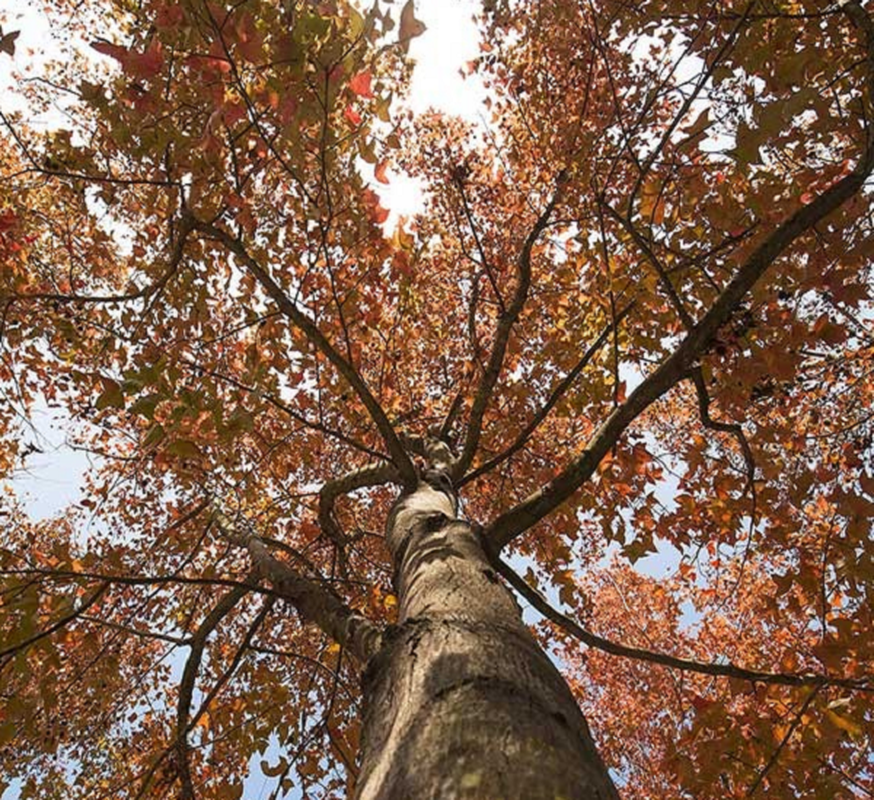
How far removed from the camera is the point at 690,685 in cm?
1181

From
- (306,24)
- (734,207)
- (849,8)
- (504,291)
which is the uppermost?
(504,291)

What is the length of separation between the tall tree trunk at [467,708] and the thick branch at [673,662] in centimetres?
74

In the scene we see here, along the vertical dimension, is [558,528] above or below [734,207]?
below

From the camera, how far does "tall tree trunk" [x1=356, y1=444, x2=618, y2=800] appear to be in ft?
2.81

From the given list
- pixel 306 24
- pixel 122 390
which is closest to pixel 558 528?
pixel 122 390

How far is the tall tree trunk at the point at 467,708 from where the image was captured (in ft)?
2.81

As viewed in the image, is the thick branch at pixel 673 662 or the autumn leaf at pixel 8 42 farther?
the thick branch at pixel 673 662

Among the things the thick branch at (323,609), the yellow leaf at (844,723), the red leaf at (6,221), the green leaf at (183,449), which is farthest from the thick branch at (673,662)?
the red leaf at (6,221)

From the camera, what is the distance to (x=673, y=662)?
81.0 inches

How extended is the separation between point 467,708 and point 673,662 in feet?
4.40

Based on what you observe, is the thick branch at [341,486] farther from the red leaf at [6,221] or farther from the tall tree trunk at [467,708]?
the red leaf at [6,221]

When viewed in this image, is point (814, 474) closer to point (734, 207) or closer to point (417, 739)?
point (734, 207)

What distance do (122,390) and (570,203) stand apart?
4.08 m

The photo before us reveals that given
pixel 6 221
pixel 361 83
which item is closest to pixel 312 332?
pixel 361 83
